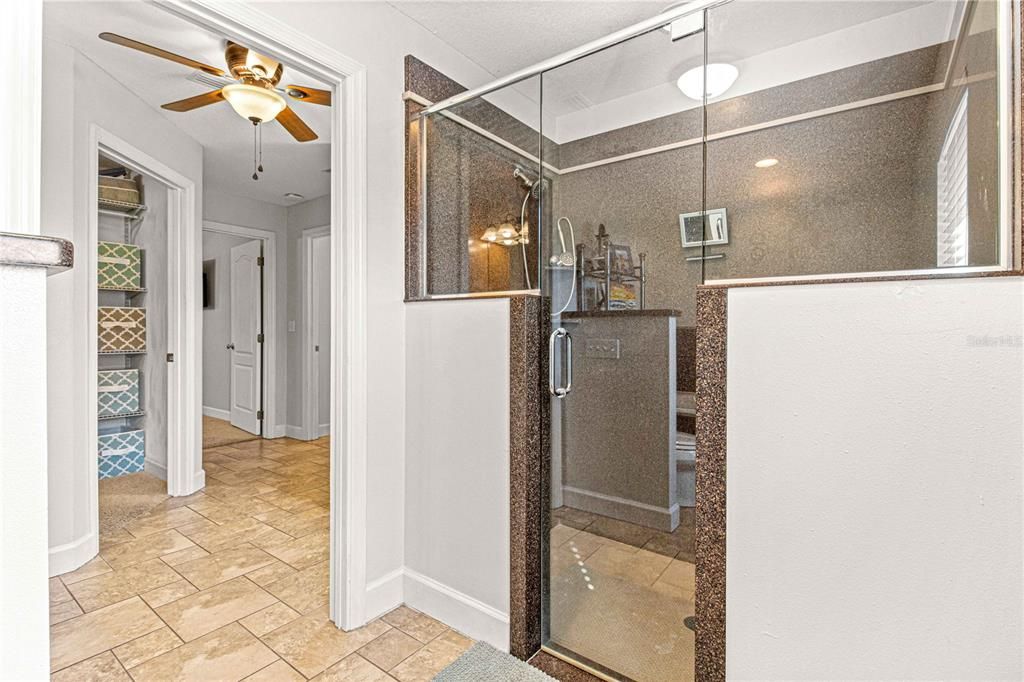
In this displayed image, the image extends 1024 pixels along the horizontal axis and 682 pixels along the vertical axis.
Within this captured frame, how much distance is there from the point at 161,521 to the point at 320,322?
102 inches

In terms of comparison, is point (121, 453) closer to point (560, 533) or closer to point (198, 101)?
point (198, 101)

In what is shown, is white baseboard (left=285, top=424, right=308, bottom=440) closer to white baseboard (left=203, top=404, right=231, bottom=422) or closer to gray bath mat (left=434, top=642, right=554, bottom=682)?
white baseboard (left=203, top=404, right=231, bottom=422)

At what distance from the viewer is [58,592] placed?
2207 mm

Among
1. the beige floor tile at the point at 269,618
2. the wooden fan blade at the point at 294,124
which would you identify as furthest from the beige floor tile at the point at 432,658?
the wooden fan blade at the point at 294,124

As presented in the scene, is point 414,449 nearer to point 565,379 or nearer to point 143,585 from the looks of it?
point 565,379

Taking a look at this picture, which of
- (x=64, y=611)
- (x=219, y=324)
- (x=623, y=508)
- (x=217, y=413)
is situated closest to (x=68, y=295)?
(x=64, y=611)

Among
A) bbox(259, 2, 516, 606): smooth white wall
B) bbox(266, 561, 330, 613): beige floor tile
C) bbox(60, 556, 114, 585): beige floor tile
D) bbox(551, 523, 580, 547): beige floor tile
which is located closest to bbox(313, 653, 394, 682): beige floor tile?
bbox(259, 2, 516, 606): smooth white wall

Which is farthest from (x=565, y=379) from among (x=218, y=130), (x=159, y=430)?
(x=159, y=430)

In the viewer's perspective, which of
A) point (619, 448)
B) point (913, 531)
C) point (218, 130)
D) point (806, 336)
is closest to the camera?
point (913, 531)

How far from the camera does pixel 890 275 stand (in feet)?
3.78

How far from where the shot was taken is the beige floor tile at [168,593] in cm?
212

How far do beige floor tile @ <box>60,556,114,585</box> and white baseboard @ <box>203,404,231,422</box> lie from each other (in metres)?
3.79

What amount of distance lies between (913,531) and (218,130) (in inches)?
166

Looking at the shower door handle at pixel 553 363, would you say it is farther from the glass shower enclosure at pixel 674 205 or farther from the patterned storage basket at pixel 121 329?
the patterned storage basket at pixel 121 329
